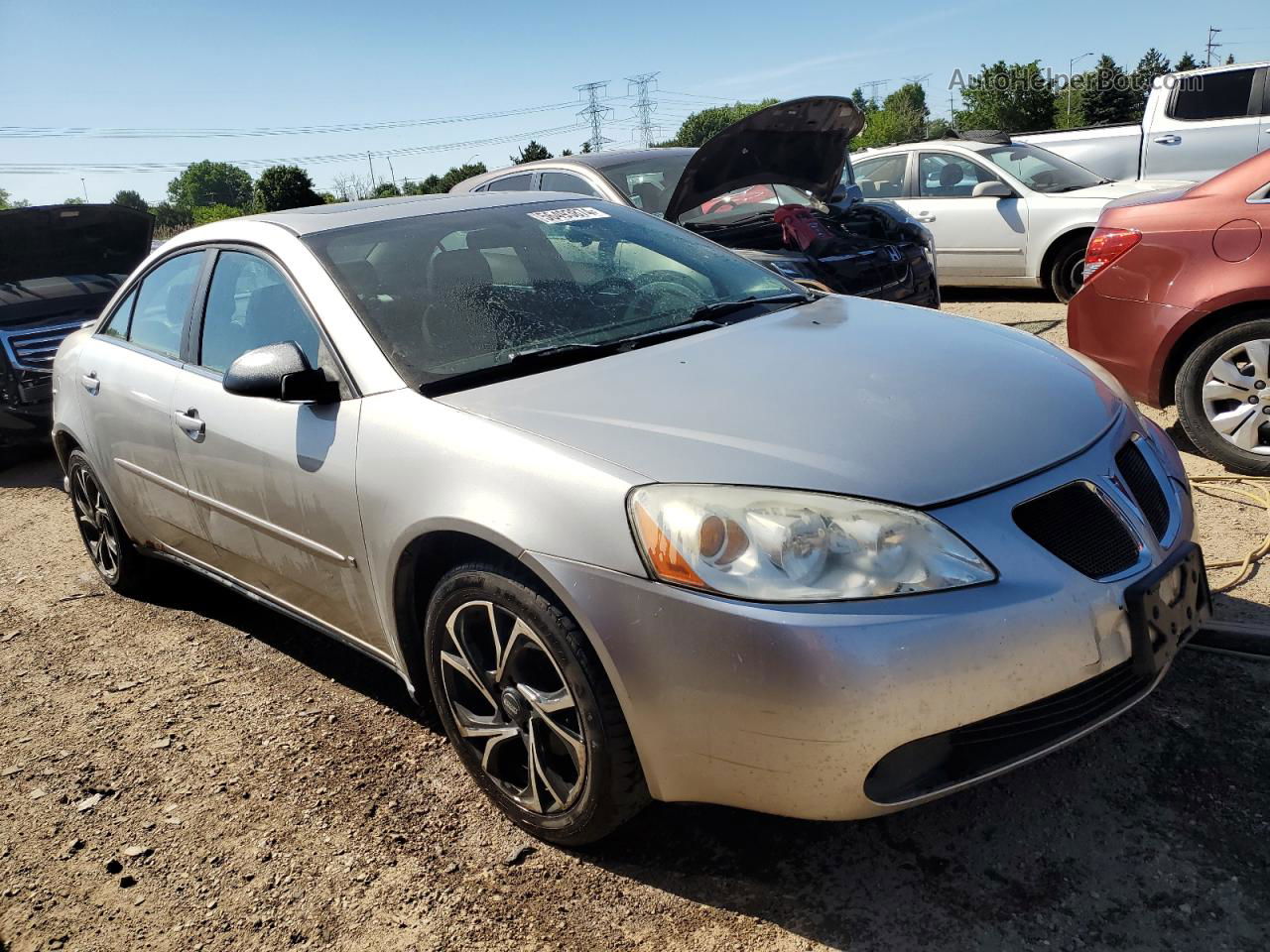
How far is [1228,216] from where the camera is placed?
4387 millimetres

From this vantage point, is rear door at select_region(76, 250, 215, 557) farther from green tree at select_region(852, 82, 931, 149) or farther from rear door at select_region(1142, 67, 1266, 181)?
green tree at select_region(852, 82, 931, 149)

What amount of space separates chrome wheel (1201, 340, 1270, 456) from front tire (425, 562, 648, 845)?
3.40 m

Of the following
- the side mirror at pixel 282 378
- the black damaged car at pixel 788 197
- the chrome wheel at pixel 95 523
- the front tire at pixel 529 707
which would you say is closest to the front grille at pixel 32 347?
the chrome wheel at pixel 95 523

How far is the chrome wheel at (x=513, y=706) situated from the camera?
2373mm

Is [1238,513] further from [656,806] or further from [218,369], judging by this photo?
[218,369]

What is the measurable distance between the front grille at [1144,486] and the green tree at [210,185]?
14756 cm

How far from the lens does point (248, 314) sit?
11.0 feet

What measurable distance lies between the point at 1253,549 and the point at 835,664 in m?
2.52

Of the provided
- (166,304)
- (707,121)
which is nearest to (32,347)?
(166,304)

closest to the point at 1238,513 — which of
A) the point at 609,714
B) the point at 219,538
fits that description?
the point at 609,714

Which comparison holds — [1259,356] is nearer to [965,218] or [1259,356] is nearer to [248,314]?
[248,314]

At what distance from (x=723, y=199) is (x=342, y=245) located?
4740 millimetres

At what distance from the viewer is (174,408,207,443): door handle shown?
132 inches

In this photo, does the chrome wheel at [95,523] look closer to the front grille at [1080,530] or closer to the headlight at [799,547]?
the headlight at [799,547]
